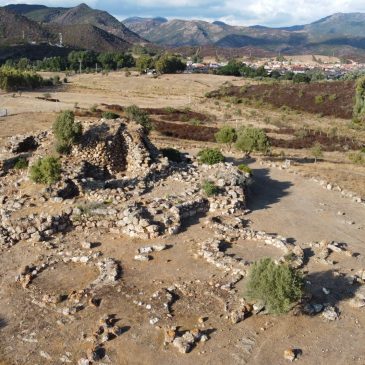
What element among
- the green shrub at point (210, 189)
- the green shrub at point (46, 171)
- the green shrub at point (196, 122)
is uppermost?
the green shrub at point (46, 171)

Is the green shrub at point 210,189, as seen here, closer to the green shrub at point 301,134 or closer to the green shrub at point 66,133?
the green shrub at point 66,133

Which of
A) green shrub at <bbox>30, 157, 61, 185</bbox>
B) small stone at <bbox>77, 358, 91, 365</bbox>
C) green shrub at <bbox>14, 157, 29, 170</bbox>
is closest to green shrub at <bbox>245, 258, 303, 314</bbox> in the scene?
small stone at <bbox>77, 358, 91, 365</bbox>

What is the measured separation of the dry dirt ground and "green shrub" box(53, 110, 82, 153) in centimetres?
589

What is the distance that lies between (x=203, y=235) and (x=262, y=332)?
6.20 m

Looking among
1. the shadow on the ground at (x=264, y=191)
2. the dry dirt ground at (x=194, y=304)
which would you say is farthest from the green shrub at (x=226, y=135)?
the dry dirt ground at (x=194, y=304)

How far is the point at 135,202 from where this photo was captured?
20.6 metres

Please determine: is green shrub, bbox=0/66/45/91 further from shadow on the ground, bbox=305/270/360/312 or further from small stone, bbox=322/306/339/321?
small stone, bbox=322/306/339/321

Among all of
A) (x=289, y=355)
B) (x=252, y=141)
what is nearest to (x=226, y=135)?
(x=252, y=141)

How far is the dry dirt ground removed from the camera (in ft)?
41.6

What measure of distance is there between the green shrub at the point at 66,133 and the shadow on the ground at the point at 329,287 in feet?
47.0

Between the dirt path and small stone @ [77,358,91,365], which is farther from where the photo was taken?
the dirt path

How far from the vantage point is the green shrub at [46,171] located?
21.6 meters

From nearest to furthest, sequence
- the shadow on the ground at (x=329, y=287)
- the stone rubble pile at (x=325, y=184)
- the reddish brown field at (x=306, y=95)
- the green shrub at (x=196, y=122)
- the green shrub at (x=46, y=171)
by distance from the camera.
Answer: the shadow on the ground at (x=329, y=287) < the green shrub at (x=46, y=171) < the stone rubble pile at (x=325, y=184) < the green shrub at (x=196, y=122) < the reddish brown field at (x=306, y=95)

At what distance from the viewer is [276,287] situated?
45.8 feet
